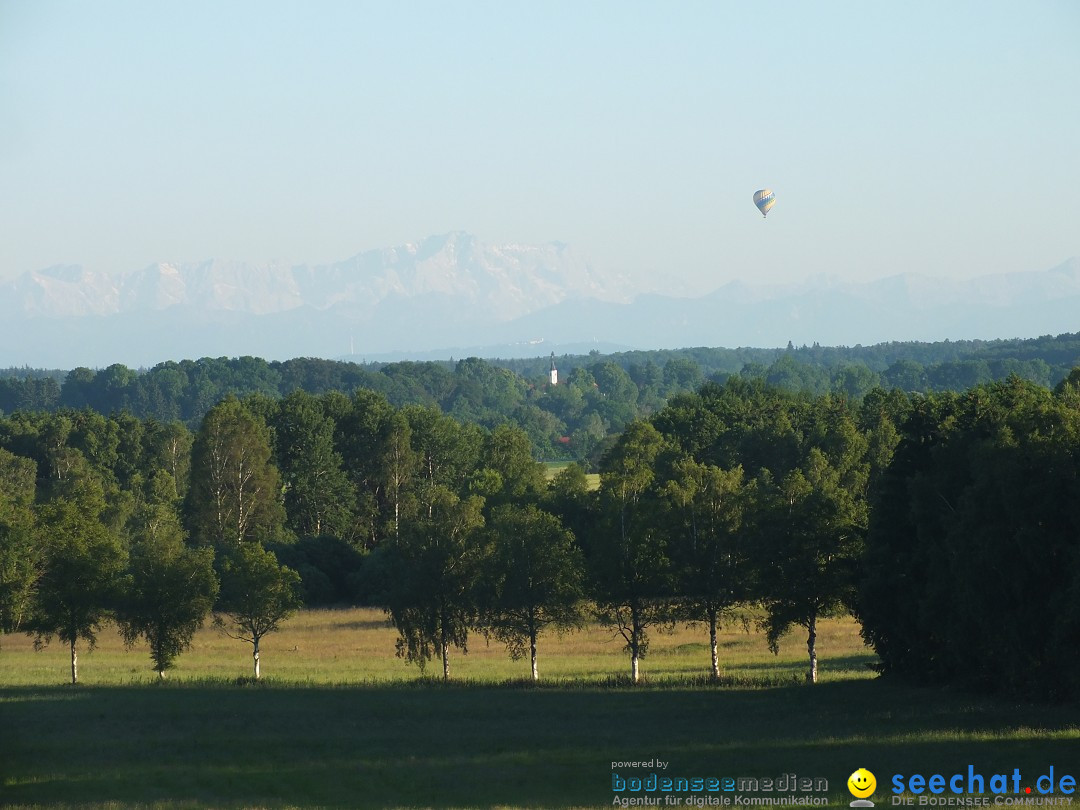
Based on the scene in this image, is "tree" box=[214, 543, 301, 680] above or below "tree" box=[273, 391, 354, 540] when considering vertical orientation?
below

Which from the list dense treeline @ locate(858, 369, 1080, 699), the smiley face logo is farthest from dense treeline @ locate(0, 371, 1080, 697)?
the smiley face logo

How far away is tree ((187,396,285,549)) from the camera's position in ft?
306

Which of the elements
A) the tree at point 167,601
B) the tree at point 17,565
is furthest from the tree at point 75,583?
the tree at point 167,601

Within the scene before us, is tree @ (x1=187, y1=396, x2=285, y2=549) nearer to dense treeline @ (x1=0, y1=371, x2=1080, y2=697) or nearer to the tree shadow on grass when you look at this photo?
dense treeline @ (x1=0, y1=371, x2=1080, y2=697)

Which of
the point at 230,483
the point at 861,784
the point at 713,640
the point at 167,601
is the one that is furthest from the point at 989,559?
the point at 230,483

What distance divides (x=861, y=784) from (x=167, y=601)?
37.8 metres

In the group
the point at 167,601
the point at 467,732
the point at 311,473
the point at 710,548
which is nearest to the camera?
the point at 467,732

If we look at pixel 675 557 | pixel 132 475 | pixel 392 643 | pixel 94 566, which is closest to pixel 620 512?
pixel 675 557

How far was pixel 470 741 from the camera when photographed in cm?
3806

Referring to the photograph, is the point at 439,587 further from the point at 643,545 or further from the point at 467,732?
the point at 467,732

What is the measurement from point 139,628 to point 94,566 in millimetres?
3448

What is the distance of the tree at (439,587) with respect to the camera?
2276 inches

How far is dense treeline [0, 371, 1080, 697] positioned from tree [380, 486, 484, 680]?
10 centimetres

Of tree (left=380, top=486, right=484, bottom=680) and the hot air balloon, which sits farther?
the hot air balloon
